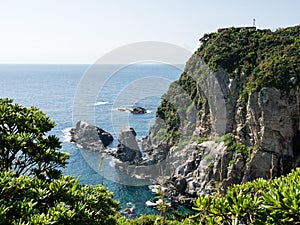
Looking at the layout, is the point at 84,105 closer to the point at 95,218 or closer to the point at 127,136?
the point at 127,136

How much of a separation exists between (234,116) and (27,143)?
31.0 meters

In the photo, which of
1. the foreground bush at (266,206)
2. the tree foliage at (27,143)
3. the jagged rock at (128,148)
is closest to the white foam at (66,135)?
the jagged rock at (128,148)

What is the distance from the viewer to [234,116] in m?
36.8

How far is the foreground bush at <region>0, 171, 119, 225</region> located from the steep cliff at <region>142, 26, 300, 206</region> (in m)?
25.8

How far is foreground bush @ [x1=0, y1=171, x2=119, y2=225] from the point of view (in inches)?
208

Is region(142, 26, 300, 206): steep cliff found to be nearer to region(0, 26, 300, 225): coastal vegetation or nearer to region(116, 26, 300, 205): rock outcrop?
region(116, 26, 300, 205): rock outcrop

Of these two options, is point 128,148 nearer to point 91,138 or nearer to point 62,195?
point 91,138

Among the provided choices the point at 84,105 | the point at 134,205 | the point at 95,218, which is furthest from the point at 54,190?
the point at 84,105

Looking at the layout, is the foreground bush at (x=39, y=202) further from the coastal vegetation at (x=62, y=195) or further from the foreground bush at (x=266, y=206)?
the foreground bush at (x=266, y=206)

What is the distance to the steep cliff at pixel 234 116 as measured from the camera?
32000 mm

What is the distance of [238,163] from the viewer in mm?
33469

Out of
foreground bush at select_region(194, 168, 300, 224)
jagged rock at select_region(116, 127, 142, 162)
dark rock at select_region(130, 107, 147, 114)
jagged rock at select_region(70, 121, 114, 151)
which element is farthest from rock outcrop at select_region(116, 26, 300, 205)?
dark rock at select_region(130, 107, 147, 114)

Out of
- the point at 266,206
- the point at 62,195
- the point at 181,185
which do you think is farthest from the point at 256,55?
the point at 266,206

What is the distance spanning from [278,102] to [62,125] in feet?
162
